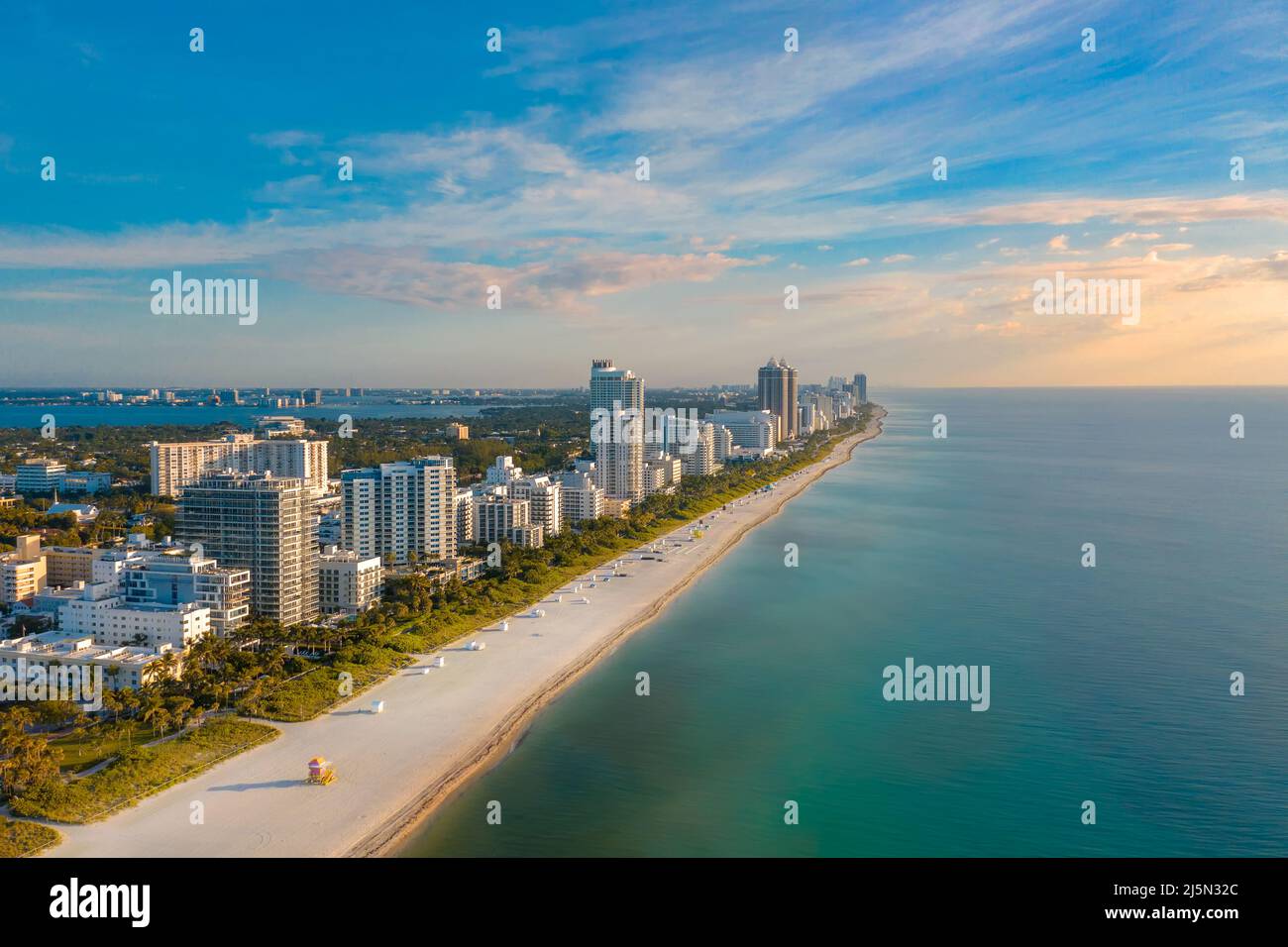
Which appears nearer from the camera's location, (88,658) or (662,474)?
(88,658)

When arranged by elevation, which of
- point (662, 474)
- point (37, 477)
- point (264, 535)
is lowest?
point (264, 535)

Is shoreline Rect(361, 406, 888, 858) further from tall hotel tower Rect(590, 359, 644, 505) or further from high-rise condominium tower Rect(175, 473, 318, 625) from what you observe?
tall hotel tower Rect(590, 359, 644, 505)

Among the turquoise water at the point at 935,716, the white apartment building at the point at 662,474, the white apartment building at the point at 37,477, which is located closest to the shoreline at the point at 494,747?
the turquoise water at the point at 935,716

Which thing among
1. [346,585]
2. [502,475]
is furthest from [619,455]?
[346,585]

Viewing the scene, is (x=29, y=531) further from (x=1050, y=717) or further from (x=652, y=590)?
(x=1050, y=717)

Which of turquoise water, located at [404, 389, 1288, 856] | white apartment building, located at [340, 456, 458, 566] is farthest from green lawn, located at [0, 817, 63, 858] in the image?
white apartment building, located at [340, 456, 458, 566]

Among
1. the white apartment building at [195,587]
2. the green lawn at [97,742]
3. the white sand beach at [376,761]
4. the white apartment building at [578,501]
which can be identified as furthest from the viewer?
the white apartment building at [578,501]

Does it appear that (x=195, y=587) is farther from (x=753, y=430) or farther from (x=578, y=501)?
(x=753, y=430)

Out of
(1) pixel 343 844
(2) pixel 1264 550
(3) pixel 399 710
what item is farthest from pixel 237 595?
(2) pixel 1264 550

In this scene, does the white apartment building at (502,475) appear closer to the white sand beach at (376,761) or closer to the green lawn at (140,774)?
the white sand beach at (376,761)
